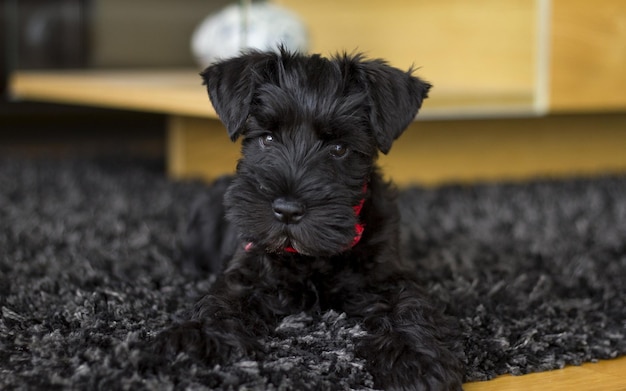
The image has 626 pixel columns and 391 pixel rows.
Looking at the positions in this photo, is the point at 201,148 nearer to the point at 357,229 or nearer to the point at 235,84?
the point at 235,84

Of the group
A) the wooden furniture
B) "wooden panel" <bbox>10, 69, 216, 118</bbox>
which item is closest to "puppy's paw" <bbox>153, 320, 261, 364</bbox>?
"wooden panel" <bbox>10, 69, 216, 118</bbox>

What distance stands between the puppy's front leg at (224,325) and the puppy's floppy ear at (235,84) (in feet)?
0.95

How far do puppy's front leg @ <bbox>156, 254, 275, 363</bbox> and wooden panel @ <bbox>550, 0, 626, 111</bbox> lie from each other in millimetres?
1812

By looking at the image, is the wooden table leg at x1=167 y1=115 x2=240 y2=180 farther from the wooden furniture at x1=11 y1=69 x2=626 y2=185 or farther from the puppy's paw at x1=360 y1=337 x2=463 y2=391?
the puppy's paw at x1=360 y1=337 x2=463 y2=391

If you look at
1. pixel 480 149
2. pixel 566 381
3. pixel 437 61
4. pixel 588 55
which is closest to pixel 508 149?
pixel 480 149

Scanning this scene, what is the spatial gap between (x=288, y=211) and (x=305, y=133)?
189 millimetres

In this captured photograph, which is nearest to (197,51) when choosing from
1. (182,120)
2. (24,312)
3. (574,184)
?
(182,120)

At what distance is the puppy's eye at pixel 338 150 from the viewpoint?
5.20 feet

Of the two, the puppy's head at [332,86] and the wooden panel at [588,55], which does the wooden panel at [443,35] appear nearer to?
the wooden panel at [588,55]

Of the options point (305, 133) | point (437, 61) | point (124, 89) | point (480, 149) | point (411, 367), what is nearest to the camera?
point (411, 367)

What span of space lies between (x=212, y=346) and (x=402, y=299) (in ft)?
1.27

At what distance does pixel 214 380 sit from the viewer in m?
1.31

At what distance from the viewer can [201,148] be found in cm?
340

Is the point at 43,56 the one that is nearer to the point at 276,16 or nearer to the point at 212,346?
the point at 276,16
